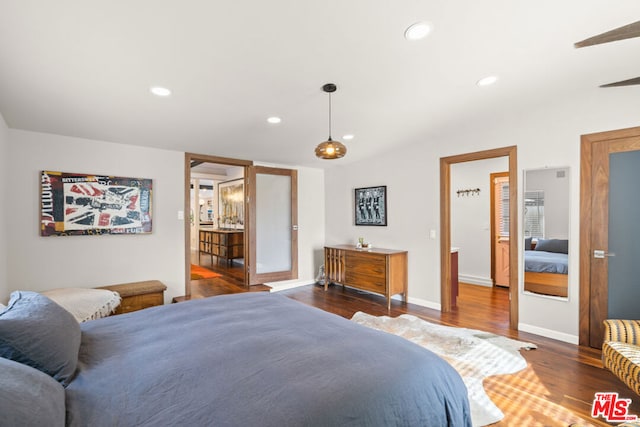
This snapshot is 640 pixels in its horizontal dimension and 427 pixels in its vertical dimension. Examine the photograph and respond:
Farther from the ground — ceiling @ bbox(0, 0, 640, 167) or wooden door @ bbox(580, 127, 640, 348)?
ceiling @ bbox(0, 0, 640, 167)

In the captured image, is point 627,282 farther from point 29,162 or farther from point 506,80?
point 29,162

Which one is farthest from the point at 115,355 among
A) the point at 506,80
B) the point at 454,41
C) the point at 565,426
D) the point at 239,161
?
the point at 239,161

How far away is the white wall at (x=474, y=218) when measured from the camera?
19.2ft

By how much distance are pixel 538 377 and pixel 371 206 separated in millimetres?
3335

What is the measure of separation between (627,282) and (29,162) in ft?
20.9

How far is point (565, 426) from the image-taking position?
6.31 feet

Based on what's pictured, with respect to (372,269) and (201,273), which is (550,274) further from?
(201,273)

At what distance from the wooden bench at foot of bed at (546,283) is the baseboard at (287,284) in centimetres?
361

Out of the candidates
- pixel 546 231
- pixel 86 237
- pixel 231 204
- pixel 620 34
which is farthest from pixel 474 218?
pixel 86 237

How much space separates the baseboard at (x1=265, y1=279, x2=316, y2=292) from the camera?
539 centimetres

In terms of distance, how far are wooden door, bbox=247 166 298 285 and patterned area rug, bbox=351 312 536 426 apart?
2.14 meters

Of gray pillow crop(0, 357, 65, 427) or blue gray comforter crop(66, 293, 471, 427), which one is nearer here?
gray pillow crop(0, 357, 65, 427)

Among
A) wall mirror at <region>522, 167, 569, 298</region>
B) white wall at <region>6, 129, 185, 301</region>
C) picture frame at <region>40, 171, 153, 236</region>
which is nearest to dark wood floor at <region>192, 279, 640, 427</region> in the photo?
wall mirror at <region>522, 167, 569, 298</region>

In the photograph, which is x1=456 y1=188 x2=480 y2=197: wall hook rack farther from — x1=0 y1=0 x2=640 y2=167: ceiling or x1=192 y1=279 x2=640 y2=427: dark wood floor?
x1=0 y1=0 x2=640 y2=167: ceiling
